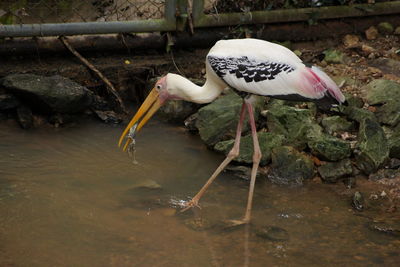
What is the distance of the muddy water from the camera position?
153 inches

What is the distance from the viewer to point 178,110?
6.00 metres

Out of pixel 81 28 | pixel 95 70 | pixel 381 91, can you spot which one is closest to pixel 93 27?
pixel 81 28

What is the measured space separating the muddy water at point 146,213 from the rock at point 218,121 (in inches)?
6.4

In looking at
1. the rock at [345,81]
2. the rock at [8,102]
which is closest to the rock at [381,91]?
the rock at [345,81]

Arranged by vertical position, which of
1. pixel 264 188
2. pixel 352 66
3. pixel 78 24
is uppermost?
pixel 78 24

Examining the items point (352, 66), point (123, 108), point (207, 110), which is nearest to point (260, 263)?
point (207, 110)

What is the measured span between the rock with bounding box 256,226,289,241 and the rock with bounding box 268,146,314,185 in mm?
760

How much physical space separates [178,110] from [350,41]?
204 centimetres

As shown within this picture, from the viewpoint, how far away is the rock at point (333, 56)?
6.45 meters

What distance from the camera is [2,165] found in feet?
16.1

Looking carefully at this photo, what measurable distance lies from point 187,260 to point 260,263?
0.43 meters

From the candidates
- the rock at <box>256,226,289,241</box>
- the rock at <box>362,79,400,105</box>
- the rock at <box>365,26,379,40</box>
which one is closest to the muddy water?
the rock at <box>256,226,289,241</box>

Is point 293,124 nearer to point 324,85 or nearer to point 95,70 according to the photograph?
point 324,85

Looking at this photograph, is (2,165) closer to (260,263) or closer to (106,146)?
(106,146)
